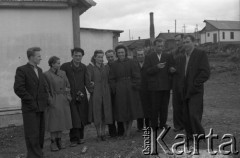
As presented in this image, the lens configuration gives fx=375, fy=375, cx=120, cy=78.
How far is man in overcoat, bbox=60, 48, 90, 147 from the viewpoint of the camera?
275 inches

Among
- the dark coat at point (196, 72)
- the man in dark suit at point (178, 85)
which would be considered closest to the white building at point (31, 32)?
the man in dark suit at point (178, 85)

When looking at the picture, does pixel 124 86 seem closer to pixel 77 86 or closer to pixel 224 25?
pixel 77 86

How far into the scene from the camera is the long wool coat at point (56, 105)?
21.8ft

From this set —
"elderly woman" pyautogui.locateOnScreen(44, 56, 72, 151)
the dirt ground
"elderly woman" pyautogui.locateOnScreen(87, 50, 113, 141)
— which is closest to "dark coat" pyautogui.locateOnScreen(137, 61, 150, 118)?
the dirt ground

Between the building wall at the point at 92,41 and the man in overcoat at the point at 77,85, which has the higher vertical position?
the building wall at the point at 92,41

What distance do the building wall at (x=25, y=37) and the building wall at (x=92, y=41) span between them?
6015mm

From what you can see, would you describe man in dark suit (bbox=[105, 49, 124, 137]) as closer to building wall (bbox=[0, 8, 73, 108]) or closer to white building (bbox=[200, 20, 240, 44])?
building wall (bbox=[0, 8, 73, 108])

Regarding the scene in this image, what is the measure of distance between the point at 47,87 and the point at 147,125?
106 inches

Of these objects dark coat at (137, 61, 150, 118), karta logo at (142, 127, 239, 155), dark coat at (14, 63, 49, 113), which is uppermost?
dark coat at (14, 63, 49, 113)

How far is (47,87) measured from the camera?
654 cm

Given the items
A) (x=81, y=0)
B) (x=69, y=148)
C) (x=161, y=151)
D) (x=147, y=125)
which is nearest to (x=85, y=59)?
(x=81, y=0)

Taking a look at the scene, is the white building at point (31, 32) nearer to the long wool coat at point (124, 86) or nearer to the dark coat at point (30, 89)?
the long wool coat at point (124, 86)

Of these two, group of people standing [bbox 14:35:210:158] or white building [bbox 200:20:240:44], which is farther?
white building [bbox 200:20:240:44]

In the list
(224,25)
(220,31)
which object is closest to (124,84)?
(220,31)
